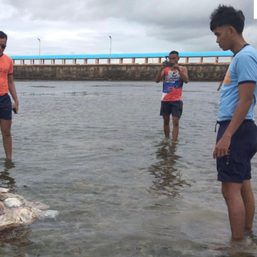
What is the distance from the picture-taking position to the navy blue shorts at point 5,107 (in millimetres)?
6703

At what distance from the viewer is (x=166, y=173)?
677 cm

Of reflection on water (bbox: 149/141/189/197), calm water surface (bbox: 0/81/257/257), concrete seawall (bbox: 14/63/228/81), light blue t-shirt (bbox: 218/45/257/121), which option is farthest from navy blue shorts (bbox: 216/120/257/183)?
concrete seawall (bbox: 14/63/228/81)

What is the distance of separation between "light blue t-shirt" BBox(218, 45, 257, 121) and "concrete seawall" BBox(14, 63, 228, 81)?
202ft

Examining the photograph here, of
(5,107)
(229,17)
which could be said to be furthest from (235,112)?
(5,107)

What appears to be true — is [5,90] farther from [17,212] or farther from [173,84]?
[173,84]

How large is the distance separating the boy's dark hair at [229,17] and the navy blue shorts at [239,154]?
0.81 m

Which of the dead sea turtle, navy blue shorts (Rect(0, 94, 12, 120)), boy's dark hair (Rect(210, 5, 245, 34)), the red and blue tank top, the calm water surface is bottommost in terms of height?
the calm water surface

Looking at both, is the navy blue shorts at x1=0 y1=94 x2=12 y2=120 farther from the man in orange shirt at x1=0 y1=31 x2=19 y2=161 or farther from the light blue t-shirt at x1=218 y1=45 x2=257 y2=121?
the light blue t-shirt at x1=218 y1=45 x2=257 y2=121

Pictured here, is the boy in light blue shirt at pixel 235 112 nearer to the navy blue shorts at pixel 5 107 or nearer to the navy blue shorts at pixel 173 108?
the navy blue shorts at pixel 5 107

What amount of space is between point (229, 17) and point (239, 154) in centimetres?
114

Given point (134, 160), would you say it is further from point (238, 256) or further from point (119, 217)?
point (238, 256)

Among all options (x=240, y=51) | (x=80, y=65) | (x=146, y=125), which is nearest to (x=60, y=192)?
(x=240, y=51)

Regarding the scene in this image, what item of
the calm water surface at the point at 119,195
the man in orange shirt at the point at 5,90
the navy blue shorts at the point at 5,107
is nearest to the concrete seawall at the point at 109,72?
the calm water surface at the point at 119,195

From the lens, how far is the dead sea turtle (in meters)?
4.26
